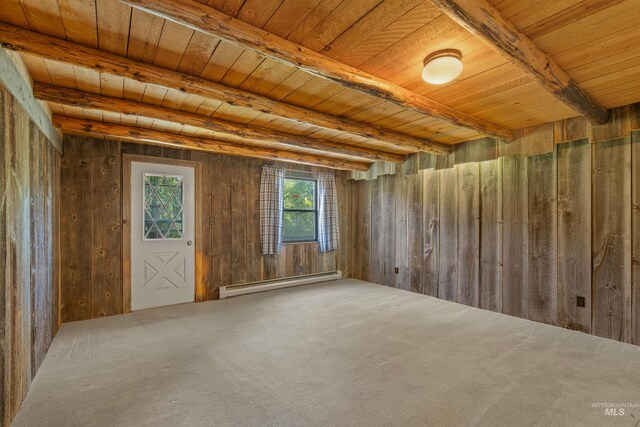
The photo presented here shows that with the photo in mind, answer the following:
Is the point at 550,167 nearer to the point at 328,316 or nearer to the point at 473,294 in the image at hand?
the point at 473,294

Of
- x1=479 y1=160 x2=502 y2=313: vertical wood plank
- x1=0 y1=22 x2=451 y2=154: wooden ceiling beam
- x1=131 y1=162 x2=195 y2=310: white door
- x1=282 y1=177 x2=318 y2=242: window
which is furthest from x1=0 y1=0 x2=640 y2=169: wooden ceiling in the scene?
x1=282 y1=177 x2=318 y2=242: window

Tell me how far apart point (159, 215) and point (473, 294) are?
453 centimetres

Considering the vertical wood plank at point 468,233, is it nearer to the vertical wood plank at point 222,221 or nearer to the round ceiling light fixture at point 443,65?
the round ceiling light fixture at point 443,65

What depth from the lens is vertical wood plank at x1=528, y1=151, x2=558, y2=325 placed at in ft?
11.3

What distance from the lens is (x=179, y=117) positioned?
3.00 m

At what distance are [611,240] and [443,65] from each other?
8.97 feet

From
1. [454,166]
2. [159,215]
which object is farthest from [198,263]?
[454,166]

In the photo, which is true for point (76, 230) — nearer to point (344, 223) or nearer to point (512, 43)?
point (344, 223)

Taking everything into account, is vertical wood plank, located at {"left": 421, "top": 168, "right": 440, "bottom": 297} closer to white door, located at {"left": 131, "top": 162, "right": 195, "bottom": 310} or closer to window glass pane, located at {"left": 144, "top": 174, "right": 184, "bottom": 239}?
white door, located at {"left": 131, "top": 162, "right": 195, "bottom": 310}

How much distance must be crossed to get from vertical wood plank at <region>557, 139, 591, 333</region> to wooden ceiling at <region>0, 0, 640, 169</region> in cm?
58

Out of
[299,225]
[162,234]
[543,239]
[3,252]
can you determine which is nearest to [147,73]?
[3,252]

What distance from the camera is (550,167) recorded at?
11.4ft

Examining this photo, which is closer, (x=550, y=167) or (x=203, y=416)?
(x=203, y=416)

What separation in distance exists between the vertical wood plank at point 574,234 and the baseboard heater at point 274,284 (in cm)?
350
